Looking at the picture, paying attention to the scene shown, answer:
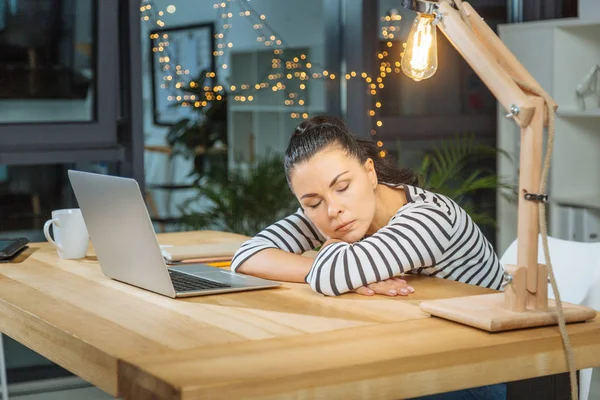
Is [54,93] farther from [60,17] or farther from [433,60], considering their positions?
[433,60]

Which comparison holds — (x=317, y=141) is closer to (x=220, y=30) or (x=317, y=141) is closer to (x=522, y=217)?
(x=522, y=217)

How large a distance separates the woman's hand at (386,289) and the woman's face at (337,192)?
0.18 metres

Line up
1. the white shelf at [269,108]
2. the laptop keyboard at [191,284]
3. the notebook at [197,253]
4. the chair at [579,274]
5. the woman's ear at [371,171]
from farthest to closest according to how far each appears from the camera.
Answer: the white shelf at [269,108]
the notebook at [197,253]
the chair at [579,274]
the woman's ear at [371,171]
the laptop keyboard at [191,284]

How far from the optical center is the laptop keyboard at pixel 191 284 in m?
1.89

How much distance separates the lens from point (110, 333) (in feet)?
4.98

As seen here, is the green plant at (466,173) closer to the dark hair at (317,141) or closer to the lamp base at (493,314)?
the dark hair at (317,141)

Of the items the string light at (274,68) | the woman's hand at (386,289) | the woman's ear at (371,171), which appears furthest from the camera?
the string light at (274,68)

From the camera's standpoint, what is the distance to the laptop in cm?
180

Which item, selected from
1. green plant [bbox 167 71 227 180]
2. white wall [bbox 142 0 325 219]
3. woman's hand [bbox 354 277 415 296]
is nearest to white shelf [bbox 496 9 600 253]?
white wall [bbox 142 0 325 219]

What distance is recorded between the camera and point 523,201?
4.90 ft

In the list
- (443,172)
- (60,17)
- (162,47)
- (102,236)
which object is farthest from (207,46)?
(102,236)

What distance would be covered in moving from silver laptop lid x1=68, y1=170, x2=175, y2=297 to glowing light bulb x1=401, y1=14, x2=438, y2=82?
0.55 metres

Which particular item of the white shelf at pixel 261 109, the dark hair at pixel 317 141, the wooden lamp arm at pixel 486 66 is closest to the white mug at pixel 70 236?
the dark hair at pixel 317 141

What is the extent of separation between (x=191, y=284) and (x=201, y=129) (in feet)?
7.19
